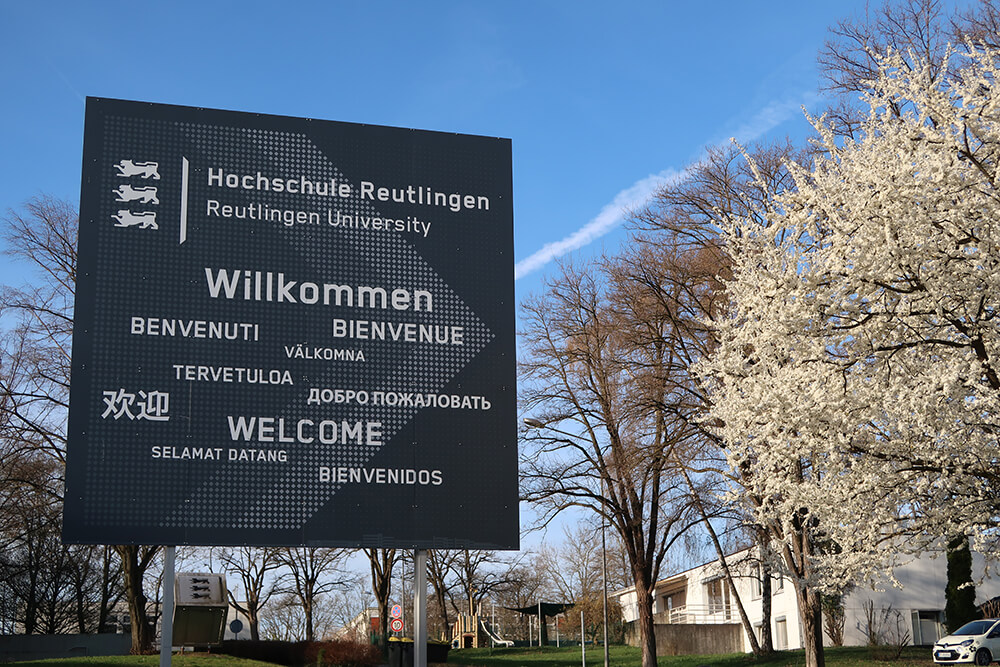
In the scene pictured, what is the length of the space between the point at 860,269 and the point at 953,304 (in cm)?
106

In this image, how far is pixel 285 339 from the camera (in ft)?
36.8

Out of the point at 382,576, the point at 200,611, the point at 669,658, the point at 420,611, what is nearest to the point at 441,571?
the point at 382,576

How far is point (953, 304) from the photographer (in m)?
11.2

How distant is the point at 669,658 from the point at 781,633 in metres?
9.89

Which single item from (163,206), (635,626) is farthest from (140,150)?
(635,626)

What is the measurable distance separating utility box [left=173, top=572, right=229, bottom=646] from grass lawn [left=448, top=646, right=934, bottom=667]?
806 centimetres

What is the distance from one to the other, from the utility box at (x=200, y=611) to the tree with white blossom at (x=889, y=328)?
13.0m

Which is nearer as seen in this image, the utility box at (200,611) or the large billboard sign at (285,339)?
the large billboard sign at (285,339)

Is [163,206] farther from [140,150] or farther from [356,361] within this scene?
[356,361]

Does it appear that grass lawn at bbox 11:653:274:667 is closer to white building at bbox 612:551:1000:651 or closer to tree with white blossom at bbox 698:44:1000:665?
tree with white blossom at bbox 698:44:1000:665

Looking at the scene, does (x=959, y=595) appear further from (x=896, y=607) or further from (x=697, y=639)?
(x=697, y=639)

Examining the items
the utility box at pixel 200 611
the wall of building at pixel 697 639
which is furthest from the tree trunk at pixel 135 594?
the wall of building at pixel 697 639

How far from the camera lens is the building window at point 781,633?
37475 millimetres

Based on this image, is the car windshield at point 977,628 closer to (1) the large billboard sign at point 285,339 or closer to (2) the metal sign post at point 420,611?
(1) the large billboard sign at point 285,339
